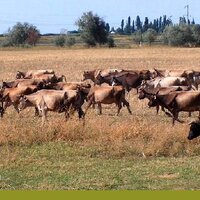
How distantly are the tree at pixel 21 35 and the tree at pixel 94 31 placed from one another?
56.8 ft

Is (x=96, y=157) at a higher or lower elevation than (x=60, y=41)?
higher

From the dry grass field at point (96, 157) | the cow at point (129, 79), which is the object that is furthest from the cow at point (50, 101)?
the cow at point (129, 79)

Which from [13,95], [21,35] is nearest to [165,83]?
[13,95]

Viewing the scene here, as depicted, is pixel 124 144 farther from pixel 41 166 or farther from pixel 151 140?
pixel 41 166

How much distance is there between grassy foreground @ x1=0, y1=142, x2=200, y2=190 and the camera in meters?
10.3

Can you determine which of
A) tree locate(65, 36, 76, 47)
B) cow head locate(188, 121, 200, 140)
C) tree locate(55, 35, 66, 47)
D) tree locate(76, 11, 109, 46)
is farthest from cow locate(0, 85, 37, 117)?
tree locate(55, 35, 66, 47)

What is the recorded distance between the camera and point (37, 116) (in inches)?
784

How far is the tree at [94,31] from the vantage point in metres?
106

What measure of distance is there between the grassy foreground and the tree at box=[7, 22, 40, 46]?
351 feet

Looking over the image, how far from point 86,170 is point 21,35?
111337mm

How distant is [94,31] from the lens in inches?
4203

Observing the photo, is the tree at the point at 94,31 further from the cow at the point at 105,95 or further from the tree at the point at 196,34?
the cow at the point at 105,95

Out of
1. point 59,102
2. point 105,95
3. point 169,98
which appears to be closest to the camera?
point 59,102

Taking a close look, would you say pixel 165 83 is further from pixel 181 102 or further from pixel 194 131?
pixel 194 131
